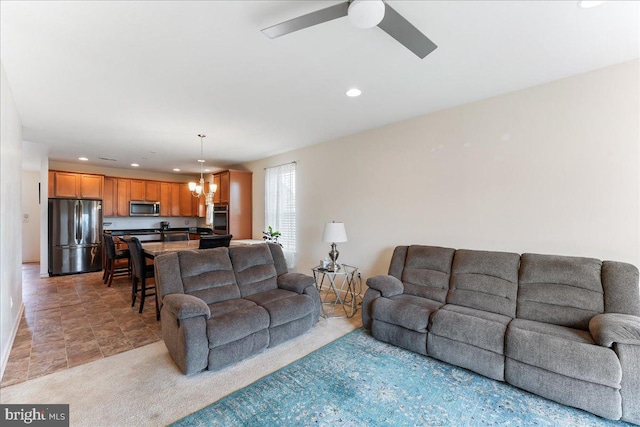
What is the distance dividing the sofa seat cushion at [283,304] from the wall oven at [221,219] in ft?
11.5

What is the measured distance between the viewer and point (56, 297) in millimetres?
4457

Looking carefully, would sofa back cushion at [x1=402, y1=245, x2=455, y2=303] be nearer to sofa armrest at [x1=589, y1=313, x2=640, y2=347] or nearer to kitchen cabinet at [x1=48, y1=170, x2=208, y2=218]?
sofa armrest at [x1=589, y1=313, x2=640, y2=347]

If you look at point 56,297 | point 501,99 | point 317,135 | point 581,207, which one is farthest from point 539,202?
point 56,297

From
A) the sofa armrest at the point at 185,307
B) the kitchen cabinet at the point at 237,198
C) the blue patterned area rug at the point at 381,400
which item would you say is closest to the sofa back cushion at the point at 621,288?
the blue patterned area rug at the point at 381,400

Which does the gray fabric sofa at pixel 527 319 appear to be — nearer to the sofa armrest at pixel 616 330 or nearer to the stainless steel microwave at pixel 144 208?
the sofa armrest at pixel 616 330

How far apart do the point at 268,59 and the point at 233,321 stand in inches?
89.7

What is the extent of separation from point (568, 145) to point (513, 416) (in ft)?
7.98

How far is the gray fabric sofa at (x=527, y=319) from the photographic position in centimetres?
186

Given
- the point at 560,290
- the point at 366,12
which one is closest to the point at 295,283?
the point at 560,290

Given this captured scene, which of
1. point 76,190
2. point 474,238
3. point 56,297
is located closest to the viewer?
point 474,238

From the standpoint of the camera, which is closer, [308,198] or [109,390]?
[109,390]

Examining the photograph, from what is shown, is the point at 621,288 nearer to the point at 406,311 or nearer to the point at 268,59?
the point at 406,311

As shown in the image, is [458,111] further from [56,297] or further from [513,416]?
[56,297]

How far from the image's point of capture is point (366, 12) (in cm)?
143
